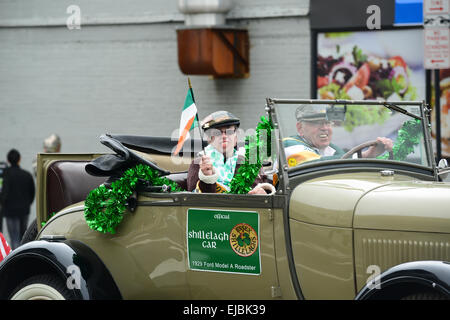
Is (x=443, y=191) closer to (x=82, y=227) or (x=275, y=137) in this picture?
(x=275, y=137)

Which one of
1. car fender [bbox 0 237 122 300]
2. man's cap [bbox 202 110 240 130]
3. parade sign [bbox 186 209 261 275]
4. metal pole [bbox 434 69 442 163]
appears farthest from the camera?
metal pole [bbox 434 69 442 163]

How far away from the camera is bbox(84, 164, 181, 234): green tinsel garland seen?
17.1 ft

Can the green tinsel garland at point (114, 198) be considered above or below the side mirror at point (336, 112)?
below

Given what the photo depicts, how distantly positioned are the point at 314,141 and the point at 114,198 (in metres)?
1.28

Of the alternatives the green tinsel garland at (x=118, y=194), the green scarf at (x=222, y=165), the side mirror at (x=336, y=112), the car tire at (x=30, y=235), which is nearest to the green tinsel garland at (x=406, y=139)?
the side mirror at (x=336, y=112)

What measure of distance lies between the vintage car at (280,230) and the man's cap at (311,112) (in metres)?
0.02

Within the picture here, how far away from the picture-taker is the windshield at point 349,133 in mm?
4957

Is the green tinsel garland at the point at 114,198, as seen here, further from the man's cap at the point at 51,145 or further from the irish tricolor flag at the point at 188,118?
the man's cap at the point at 51,145

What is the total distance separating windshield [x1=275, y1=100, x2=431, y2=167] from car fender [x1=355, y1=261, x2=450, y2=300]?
950 millimetres

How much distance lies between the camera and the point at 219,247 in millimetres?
4828

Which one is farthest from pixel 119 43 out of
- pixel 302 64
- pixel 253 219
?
pixel 253 219

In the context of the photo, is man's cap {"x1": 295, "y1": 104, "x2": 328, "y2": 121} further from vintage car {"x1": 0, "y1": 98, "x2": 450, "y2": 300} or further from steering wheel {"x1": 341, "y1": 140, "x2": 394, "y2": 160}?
steering wheel {"x1": 341, "y1": 140, "x2": 394, "y2": 160}

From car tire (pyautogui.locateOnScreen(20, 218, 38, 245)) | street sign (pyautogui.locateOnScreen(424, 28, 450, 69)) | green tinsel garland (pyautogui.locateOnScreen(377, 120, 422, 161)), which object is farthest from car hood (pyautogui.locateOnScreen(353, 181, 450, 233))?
street sign (pyautogui.locateOnScreen(424, 28, 450, 69))

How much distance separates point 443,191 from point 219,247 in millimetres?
1304
